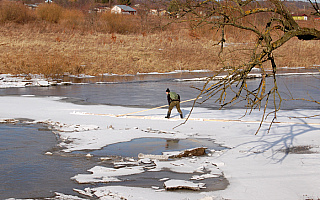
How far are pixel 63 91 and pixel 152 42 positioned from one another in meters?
24.9

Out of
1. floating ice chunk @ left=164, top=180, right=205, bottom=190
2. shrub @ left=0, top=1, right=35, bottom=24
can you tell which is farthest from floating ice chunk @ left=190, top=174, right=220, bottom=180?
shrub @ left=0, top=1, right=35, bottom=24

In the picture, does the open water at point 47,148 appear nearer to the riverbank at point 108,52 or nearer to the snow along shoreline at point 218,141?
the snow along shoreline at point 218,141

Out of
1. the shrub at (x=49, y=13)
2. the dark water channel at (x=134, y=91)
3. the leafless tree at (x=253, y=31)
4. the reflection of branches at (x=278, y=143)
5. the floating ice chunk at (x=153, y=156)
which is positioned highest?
the shrub at (x=49, y=13)

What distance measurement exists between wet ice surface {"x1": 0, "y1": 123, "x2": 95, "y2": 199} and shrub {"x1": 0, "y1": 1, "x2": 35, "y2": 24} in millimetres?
41974

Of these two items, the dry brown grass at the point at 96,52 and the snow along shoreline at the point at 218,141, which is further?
the dry brown grass at the point at 96,52

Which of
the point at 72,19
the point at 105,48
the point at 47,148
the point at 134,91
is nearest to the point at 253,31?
Answer: the point at 47,148

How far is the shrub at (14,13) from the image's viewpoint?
52.0 meters

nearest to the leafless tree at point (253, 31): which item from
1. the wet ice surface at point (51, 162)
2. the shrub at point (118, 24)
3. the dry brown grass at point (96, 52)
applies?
the wet ice surface at point (51, 162)

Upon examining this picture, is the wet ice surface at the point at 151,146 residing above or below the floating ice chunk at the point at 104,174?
above

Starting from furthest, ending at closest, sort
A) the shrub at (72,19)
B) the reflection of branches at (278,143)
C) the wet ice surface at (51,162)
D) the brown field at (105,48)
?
the shrub at (72,19) → the brown field at (105,48) → the reflection of branches at (278,143) → the wet ice surface at (51,162)

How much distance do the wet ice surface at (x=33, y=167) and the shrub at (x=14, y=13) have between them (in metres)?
42.0

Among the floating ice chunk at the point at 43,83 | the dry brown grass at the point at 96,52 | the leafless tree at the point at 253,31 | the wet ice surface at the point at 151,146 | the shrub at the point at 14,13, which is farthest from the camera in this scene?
the shrub at the point at 14,13

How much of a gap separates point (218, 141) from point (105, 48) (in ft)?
108

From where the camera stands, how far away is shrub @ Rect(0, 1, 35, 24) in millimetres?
52031
